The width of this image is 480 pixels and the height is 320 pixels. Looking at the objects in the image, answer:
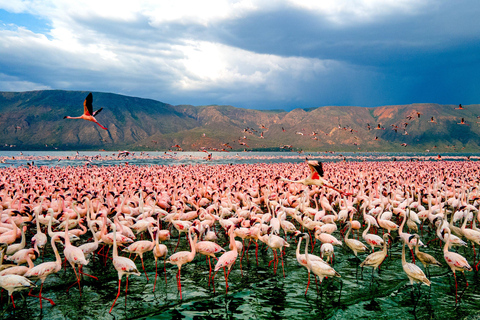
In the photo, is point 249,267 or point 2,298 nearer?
point 2,298

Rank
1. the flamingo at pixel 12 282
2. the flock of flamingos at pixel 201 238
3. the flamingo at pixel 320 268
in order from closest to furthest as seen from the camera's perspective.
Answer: the flamingo at pixel 12 282
the flamingo at pixel 320 268
the flock of flamingos at pixel 201 238

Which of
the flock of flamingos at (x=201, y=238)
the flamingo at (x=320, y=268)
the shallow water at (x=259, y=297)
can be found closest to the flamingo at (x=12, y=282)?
the flock of flamingos at (x=201, y=238)

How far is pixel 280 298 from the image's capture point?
8492mm

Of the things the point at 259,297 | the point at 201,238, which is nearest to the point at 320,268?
the point at 259,297

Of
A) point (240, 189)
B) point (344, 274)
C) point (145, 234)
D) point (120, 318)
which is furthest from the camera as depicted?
point (240, 189)

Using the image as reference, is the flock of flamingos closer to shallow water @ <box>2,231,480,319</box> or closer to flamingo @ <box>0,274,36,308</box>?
flamingo @ <box>0,274,36,308</box>

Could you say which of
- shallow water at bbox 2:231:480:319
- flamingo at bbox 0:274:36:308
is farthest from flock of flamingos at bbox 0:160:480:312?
shallow water at bbox 2:231:480:319

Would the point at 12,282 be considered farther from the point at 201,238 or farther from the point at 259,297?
the point at 201,238

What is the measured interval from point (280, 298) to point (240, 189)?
13363 millimetres

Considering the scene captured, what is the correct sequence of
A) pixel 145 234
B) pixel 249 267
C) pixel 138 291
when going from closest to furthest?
pixel 138 291 → pixel 249 267 → pixel 145 234

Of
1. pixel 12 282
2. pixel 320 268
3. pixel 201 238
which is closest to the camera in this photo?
pixel 12 282

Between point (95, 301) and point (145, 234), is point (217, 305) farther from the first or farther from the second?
point (145, 234)

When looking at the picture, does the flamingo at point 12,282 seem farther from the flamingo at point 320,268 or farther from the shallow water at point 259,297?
the flamingo at point 320,268

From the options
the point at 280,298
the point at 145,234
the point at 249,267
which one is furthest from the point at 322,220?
the point at 145,234
